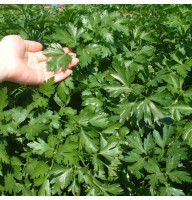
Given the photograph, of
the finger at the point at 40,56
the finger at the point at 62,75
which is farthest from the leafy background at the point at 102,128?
the finger at the point at 40,56

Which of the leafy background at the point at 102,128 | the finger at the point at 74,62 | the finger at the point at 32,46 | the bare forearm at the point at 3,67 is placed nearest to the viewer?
the leafy background at the point at 102,128

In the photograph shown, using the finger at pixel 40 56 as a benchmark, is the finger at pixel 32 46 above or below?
above

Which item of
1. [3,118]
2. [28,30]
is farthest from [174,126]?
[28,30]

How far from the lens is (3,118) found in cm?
159

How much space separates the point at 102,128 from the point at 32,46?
1.06m

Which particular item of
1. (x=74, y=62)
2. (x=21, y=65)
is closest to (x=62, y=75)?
(x=74, y=62)

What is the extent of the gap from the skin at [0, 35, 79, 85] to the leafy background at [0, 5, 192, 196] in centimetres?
9

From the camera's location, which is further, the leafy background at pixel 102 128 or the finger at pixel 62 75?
the finger at pixel 62 75

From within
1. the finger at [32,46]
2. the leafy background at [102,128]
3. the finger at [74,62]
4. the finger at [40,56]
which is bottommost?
the leafy background at [102,128]

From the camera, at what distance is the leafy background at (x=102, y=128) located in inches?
61.3

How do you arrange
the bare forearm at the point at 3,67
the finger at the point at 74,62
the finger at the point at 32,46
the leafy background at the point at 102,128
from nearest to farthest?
the leafy background at the point at 102,128 → the bare forearm at the point at 3,67 → the finger at the point at 74,62 → the finger at the point at 32,46

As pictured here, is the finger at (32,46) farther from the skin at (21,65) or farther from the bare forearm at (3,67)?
the bare forearm at (3,67)

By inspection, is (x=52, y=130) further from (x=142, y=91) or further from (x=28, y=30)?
(x=28, y=30)
